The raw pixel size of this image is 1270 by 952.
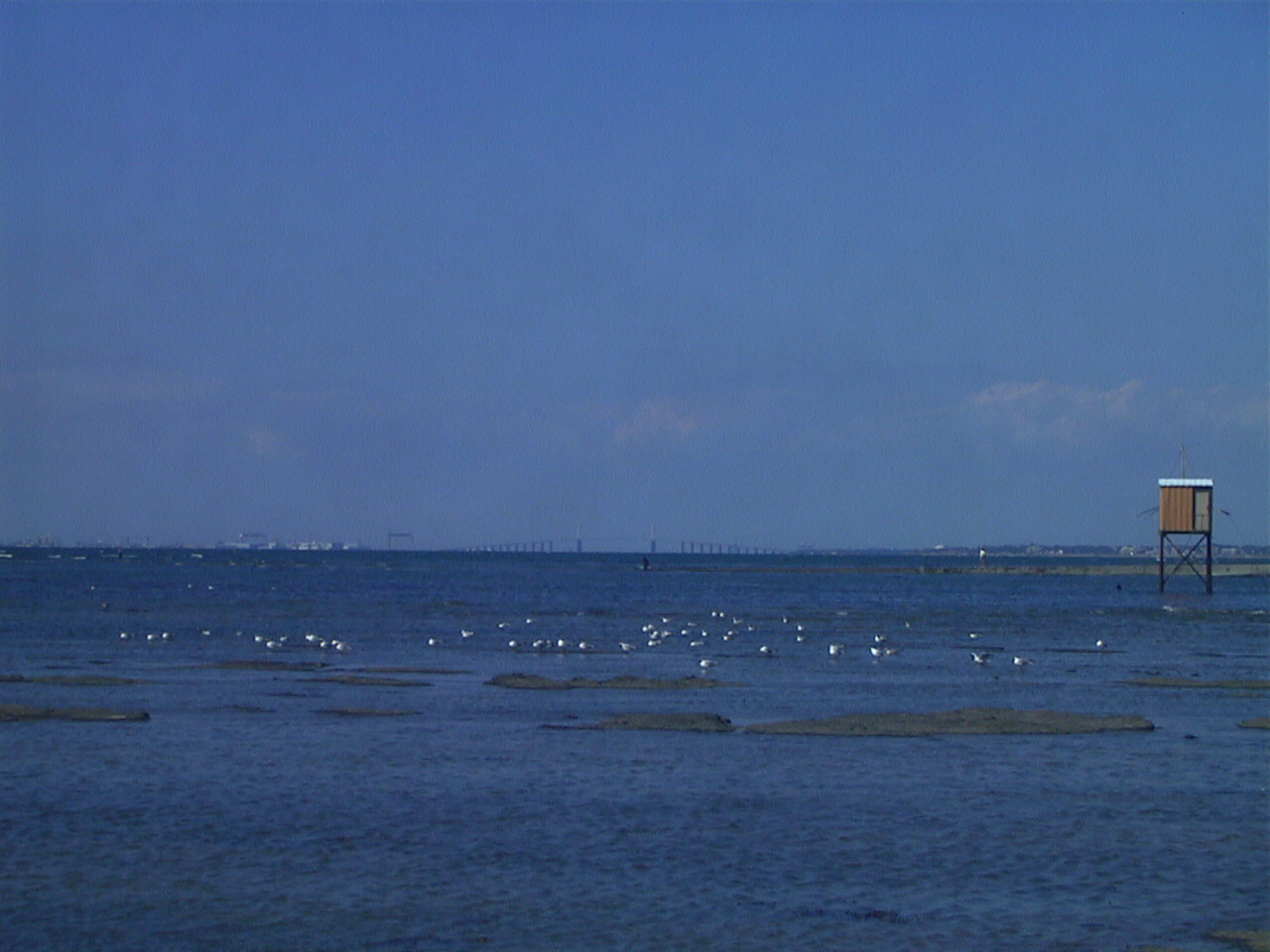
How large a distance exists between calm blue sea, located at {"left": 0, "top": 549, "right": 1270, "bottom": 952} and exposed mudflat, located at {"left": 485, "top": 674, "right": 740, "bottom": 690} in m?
0.68

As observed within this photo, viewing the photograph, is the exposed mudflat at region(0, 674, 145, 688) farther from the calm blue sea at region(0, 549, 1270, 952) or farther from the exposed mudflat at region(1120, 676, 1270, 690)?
the exposed mudflat at region(1120, 676, 1270, 690)

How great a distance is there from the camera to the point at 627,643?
50.1 metres

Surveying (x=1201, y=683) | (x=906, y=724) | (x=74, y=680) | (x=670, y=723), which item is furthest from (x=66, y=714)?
(x=1201, y=683)

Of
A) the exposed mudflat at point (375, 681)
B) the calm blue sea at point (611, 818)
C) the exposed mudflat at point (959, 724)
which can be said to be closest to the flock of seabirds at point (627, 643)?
the calm blue sea at point (611, 818)

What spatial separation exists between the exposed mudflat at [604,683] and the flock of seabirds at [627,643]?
3719 millimetres

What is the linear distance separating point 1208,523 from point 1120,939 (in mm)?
71933

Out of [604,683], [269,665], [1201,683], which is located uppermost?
[1201,683]

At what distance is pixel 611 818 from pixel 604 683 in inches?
634

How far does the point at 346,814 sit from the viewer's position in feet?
61.1

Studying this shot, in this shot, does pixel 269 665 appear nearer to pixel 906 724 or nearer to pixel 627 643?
pixel 627 643

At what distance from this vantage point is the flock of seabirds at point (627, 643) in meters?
44.6

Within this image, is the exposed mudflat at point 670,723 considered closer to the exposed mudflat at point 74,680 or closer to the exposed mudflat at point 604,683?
the exposed mudflat at point 604,683

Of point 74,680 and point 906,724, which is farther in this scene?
point 74,680

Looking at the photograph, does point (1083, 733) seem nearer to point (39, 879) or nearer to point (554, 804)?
point (554, 804)
